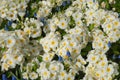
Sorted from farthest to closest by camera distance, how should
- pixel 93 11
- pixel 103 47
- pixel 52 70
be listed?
1. pixel 93 11
2. pixel 103 47
3. pixel 52 70

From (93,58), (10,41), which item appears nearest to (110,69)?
(93,58)

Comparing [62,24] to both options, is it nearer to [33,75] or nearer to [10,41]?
[10,41]

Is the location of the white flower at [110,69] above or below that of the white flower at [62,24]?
below

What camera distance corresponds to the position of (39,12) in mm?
5211

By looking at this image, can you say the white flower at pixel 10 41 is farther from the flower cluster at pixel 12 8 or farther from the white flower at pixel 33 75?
the flower cluster at pixel 12 8

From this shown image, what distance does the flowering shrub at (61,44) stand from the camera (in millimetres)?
4125

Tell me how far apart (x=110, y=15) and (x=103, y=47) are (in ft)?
1.64

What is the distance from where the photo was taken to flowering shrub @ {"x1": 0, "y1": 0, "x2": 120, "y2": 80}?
4.12m

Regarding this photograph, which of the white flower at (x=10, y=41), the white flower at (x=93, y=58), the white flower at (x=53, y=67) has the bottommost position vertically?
the white flower at (x=53, y=67)

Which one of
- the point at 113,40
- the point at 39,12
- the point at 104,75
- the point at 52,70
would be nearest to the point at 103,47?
the point at 113,40

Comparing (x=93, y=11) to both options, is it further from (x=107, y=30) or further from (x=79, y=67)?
(x=79, y=67)

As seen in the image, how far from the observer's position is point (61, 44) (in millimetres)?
4344

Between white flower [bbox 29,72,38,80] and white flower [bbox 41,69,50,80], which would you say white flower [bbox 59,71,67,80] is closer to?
white flower [bbox 41,69,50,80]

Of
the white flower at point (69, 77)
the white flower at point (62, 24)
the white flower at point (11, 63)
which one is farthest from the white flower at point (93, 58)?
the white flower at point (11, 63)
